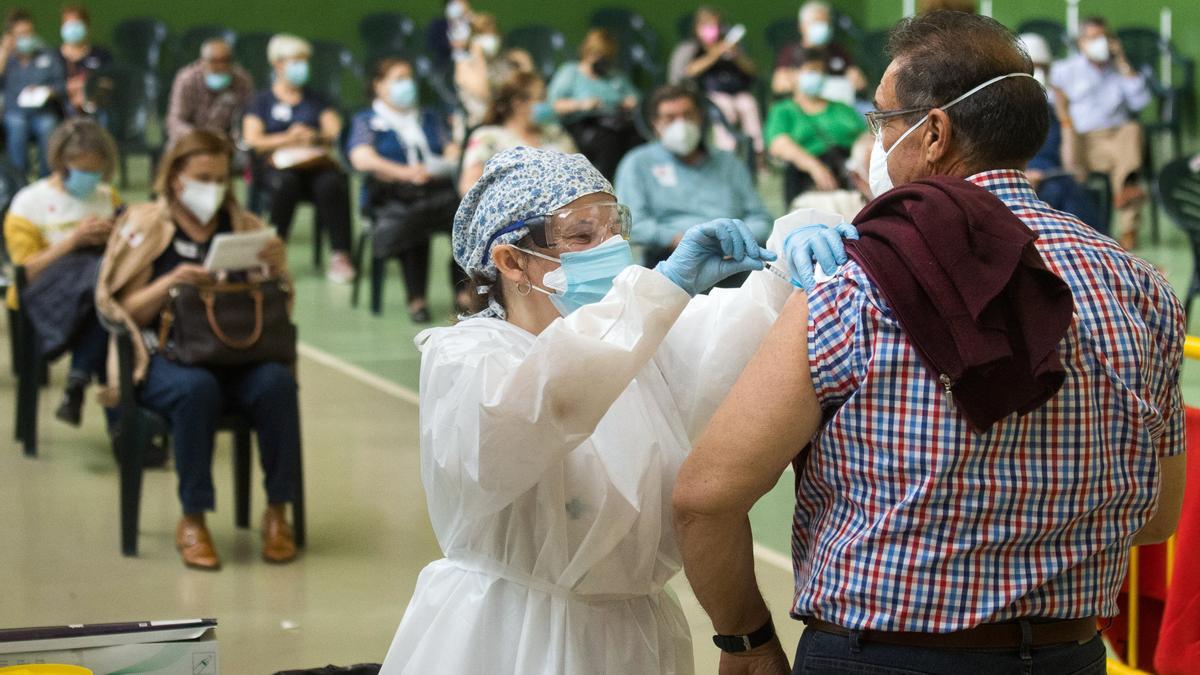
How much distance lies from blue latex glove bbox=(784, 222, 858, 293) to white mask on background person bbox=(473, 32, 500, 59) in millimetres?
10971

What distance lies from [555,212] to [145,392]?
292 centimetres

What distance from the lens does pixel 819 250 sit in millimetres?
1672

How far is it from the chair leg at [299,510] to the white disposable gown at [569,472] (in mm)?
2716

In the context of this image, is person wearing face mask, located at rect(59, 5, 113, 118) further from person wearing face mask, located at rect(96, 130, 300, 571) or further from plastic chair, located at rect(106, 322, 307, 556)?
plastic chair, located at rect(106, 322, 307, 556)

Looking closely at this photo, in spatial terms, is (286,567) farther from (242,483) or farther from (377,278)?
(377,278)

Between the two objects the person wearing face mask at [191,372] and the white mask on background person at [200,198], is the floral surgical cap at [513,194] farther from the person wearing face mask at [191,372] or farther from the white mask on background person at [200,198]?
the white mask on background person at [200,198]

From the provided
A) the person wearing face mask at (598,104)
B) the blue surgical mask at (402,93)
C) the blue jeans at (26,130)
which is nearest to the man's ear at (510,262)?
the blue surgical mask at (402,93)

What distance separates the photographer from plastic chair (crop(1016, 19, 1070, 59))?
41.9 ft

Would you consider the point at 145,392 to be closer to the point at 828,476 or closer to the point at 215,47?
the point at 828,476

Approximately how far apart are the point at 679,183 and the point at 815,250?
553 centimetres

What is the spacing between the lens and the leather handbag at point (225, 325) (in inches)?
183

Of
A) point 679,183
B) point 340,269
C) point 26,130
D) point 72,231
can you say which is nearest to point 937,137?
point 72,231

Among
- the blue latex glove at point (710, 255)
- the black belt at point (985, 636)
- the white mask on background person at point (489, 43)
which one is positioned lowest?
the white mask on background person at point (489, 43)

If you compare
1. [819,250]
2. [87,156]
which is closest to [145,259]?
[87,156]
